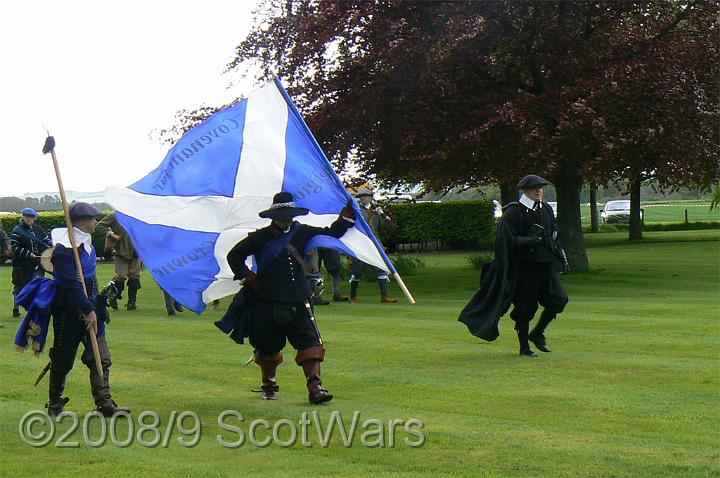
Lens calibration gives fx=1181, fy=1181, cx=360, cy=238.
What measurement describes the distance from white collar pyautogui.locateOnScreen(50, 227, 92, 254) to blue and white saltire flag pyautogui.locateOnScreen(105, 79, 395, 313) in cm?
105

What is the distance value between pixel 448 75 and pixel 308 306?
510 inches

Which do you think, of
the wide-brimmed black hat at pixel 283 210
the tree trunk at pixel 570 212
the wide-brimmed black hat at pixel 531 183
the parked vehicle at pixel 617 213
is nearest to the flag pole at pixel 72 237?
the wide-brimmed black hat at pixel 283 210

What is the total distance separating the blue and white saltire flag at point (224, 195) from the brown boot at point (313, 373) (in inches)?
40.2

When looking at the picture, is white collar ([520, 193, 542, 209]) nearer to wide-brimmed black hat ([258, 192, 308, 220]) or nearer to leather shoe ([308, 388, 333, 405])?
wide-brimmed black hat ([258, 192, 308, 220])

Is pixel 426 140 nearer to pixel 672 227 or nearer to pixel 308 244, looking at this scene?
pixel 308 244

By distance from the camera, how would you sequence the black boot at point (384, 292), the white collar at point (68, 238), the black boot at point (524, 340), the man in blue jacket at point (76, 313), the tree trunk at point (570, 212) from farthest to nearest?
the tree trunk at point (570, 212) → the black boot at point (384, 292) → the black boot at point (524, 340) → the white collar at point (68, 238) → the man in blue jacket at point (76, 313)

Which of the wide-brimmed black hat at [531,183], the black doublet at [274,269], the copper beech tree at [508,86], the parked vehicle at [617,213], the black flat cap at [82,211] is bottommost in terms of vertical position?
the parked vehicle at [617,213]

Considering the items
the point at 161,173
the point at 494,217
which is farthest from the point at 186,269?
the point at 494,217

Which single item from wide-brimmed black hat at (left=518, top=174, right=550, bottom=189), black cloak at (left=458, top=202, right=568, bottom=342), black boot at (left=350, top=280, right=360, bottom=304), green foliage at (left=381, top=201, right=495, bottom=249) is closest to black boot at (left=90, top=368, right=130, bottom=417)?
black cloak at (left=458, top=202, right=568, bottom=342)

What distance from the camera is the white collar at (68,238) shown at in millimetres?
9258

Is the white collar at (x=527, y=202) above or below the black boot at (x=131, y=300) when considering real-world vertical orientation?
above

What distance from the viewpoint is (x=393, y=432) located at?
842 centimetres

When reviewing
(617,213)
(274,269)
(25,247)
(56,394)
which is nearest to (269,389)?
(274,269)

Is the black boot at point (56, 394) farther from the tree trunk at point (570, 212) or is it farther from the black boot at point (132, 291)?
the tree trunk at point (570, 212)
